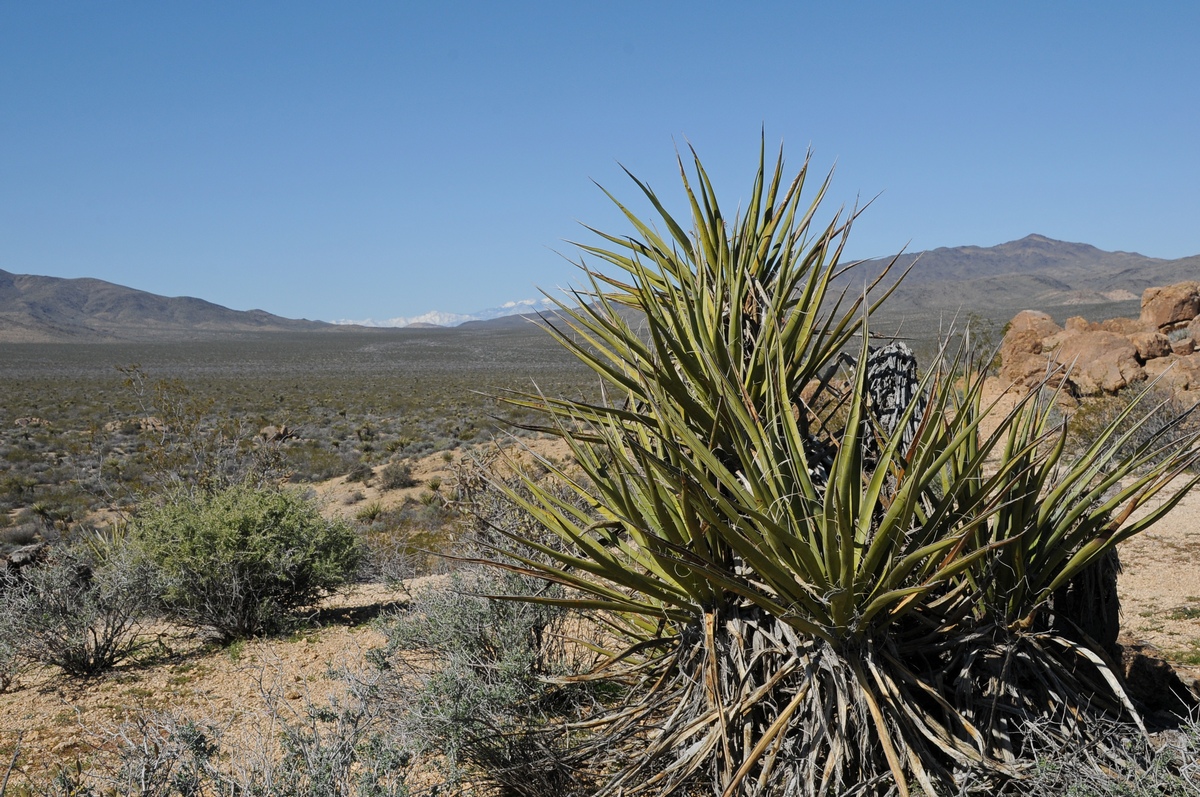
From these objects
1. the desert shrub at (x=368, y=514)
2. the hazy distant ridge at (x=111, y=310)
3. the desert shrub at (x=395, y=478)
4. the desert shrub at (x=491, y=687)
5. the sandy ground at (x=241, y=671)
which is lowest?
the desert shrub at (x=368, y=514)

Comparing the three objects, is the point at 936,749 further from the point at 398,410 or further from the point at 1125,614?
the point at 398,410

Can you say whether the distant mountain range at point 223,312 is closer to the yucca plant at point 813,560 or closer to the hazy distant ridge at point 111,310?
the hazy distant ridge at point 111,310

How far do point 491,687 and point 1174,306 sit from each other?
2260 centimetres

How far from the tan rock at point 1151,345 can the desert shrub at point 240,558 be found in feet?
51.9

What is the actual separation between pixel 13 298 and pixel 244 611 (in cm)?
22155

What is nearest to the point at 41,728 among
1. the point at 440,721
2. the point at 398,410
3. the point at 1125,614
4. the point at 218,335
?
the point at 440,721

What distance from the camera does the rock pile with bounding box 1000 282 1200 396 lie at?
50.1 ft

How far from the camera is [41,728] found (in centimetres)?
484

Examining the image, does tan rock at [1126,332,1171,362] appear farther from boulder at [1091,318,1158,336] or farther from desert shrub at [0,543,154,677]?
desert shrub at [0,543,154,677]

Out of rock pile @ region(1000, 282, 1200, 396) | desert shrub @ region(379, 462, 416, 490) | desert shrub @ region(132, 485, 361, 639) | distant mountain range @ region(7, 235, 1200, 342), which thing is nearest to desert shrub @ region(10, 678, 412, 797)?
desert shrub @ region(132, 485, 361, 639)

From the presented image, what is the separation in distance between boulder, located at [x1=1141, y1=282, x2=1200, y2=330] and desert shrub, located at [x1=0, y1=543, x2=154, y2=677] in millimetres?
22816

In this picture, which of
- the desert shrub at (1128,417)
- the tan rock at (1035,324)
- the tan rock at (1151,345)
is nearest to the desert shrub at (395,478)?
the desert shrub at (1128,417)

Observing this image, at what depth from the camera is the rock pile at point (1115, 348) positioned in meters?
15.3

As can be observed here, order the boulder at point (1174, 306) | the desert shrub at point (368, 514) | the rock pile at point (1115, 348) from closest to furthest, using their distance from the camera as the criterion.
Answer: the desert shrub at point (368, 514)
the rock pile at point (1115, 348)
the boulder at point (1174, 306)
